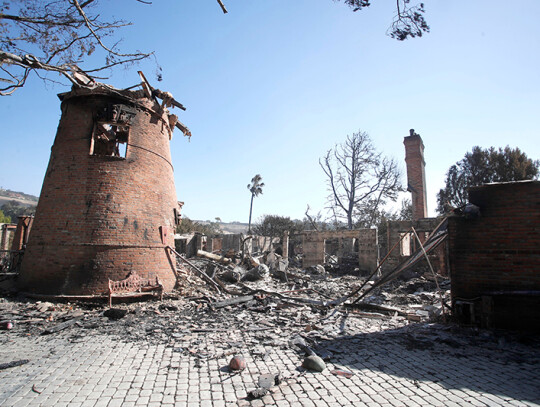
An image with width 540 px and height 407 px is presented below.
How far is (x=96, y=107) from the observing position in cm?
856

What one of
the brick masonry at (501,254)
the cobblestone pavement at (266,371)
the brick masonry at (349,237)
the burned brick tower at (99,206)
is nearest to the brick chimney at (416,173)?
the brick masonry at (349,237)

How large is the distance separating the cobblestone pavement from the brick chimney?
14421 millimetres

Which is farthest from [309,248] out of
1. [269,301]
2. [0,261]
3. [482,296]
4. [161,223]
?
[0,261]

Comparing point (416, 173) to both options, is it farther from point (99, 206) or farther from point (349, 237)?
point (99, 206)

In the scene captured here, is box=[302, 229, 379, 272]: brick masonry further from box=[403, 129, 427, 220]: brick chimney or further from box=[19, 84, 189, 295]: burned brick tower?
box=[19, 84, 189, 295]: burned brick tower

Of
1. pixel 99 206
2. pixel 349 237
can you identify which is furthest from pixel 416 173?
pixel 99 206

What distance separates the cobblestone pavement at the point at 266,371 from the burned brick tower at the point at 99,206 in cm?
245

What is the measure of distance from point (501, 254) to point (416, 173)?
14005 millimetres

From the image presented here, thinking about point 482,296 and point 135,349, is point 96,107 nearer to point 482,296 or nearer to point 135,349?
point 135,349

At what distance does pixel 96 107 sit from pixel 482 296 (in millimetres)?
11166

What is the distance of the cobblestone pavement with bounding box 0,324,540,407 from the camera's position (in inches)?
123

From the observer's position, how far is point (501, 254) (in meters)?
5.86

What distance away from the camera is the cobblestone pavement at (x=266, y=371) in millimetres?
3119

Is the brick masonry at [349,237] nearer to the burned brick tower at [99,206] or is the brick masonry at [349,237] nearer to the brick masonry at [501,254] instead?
the brick masonry at [501,254]
